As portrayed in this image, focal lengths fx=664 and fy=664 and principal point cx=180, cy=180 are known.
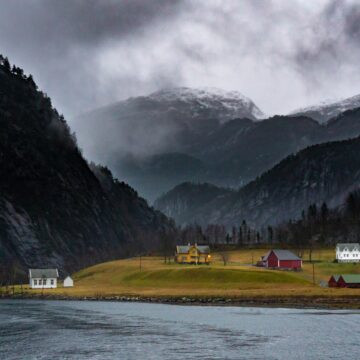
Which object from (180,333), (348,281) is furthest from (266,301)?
(180,333)

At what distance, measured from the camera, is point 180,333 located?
101 m

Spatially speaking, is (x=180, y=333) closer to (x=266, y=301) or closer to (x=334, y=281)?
(x=266, y=301)

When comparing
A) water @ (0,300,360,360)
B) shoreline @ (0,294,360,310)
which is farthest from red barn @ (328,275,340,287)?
water @ (0,300,360,360)

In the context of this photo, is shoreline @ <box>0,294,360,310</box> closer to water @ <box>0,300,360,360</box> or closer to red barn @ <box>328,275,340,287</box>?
water @ <box>0,300,360,360</box>

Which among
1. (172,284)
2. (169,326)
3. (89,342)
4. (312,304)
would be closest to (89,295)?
(172,284)

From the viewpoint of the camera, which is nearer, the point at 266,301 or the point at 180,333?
the point at 180,333

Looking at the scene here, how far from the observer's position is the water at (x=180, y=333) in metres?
82.4

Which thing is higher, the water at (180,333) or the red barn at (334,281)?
the red barn at (334,281)

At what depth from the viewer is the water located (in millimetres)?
82375

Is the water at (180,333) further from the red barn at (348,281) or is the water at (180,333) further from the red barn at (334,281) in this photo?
the red barn at (334,281)

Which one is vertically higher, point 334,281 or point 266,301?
point 334,281

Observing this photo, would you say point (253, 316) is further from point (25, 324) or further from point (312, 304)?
point (25, 324)

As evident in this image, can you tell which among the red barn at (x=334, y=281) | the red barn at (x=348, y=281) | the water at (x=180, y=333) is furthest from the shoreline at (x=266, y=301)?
the red barn at (x=334, y=281)

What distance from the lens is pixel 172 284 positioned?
19875 centimetres
